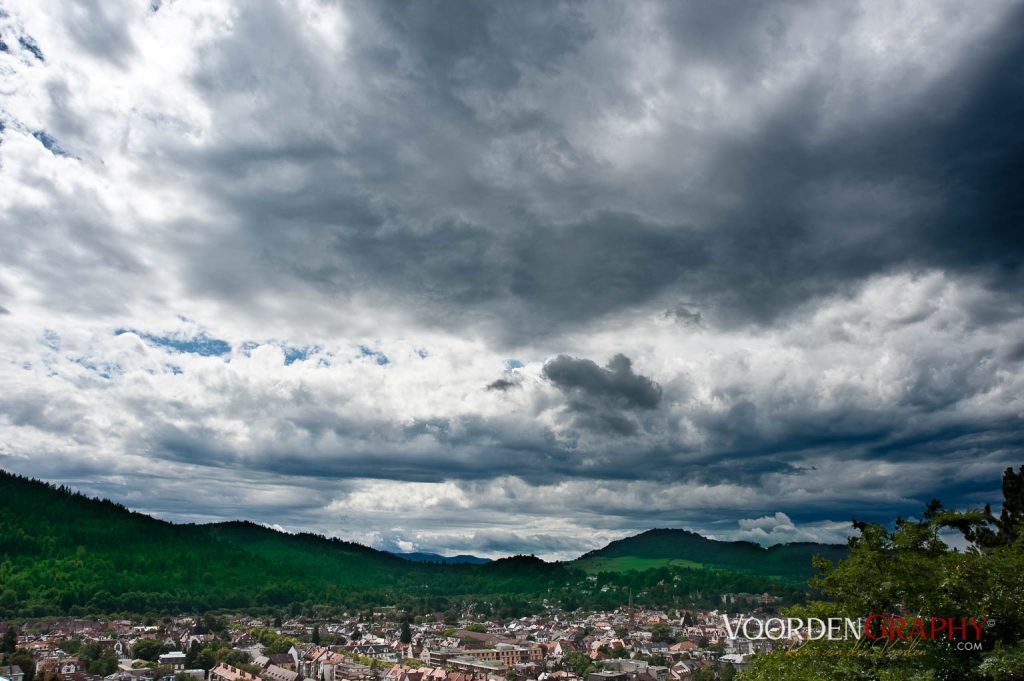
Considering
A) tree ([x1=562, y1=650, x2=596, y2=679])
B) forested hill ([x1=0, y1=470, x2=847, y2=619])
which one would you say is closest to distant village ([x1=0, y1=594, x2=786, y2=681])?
tree ([x1=562, y1=650, x2=596, y2=679])

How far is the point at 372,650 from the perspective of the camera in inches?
3282

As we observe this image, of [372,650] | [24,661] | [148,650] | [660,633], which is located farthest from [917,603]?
[660,633]

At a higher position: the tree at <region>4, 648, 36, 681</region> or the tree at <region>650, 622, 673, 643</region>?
the tree at <region>4, 648, 36, 681</region>

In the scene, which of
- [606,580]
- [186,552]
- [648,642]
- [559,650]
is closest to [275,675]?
[559,650]

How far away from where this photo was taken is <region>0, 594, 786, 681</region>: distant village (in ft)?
198

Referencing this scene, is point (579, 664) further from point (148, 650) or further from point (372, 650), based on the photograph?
point (148, 650)

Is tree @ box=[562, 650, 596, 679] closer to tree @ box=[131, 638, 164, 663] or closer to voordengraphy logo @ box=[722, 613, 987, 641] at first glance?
tree @ box=[131, 638, 164, 663]

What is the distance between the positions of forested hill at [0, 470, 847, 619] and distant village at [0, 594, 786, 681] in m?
17.0

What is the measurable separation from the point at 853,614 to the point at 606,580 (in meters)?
188

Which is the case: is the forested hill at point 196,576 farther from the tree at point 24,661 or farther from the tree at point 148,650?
the tree at point 24,661

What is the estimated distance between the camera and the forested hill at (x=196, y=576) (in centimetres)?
11856

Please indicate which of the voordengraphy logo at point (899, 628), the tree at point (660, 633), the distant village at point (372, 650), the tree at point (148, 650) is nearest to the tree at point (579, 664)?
the distant village at point (372, 650)

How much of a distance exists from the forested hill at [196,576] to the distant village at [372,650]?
17.0 meters

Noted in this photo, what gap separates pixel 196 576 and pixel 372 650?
80.4 meters
